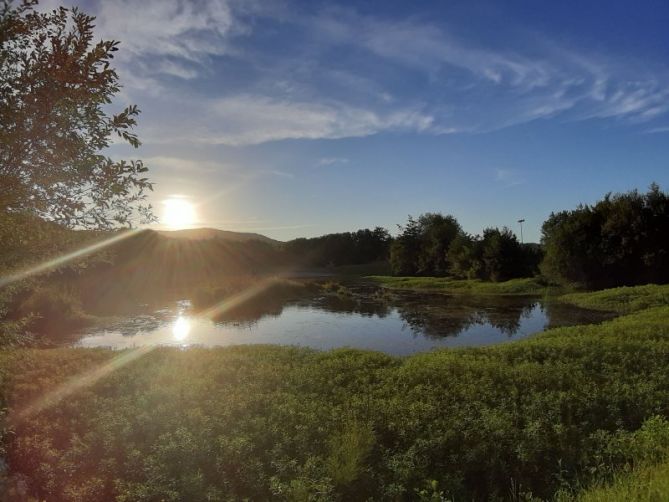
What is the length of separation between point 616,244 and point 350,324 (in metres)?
35.5

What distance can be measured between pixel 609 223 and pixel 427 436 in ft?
171

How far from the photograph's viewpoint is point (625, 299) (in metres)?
42.3

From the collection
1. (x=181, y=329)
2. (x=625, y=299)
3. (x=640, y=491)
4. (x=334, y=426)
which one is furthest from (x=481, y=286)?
(x=640, y=491)

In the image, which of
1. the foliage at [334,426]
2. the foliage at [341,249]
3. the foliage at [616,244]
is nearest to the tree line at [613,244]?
the foliage at [616,244]

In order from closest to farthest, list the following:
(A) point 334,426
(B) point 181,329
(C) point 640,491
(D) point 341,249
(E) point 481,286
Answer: (C) point 640,491
(A) point 334,426
(B) point 181,329
(E) point 481,286
(D) point 341,249

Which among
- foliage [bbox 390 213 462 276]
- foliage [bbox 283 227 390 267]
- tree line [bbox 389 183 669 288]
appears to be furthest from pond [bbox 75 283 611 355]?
foliage [bbox 283 227 390 267]

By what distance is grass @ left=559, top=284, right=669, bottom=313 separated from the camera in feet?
127

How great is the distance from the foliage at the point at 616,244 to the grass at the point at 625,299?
24.7 feet

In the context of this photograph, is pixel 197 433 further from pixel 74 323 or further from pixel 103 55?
pixel 74 323

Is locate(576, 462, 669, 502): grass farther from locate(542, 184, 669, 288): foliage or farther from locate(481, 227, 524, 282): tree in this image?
locate(481, 227, 524, 282): tree

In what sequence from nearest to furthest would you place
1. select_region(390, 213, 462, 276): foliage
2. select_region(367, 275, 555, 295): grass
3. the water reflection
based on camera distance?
the water reflection
select_region(367, 275, 555, 295): grass
select_region(390, 213, 462, 276): foliage

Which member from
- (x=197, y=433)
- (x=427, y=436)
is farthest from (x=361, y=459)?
(x=197, y=433)

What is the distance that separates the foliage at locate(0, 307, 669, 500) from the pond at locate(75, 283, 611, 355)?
11.0 meters

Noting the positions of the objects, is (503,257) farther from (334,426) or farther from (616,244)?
(334,426)
